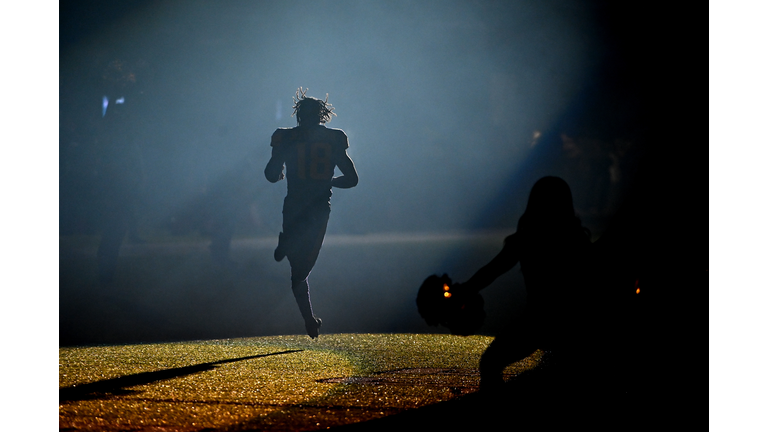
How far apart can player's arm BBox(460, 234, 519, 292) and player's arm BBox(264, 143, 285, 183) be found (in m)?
1.91

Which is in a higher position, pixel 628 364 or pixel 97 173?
pixel 97 173

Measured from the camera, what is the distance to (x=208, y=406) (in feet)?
6.56

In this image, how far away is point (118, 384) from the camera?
2350 millimetres

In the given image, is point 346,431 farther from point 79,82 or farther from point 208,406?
point 79,82

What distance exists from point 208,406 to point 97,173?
14.0ft

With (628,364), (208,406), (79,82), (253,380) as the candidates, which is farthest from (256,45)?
(628,364)

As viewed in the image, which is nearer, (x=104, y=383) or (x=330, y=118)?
(x=104, y=383)

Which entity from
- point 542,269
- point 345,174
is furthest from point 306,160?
point 542,269

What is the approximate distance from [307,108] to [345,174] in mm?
524

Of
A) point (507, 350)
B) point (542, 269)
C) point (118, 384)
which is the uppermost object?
point (542, 269)

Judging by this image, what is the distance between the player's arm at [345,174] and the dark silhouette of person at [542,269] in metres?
1.75

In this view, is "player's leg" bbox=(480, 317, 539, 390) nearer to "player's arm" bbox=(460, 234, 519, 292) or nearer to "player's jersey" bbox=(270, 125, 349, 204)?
"player's arm" bbox=(460, 234, 519, 292)

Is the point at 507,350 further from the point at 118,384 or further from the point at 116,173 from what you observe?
the point at 116,173

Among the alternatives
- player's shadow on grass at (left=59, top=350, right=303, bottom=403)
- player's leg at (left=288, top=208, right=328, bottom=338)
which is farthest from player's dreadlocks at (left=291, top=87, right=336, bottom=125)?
player's shadow on grass at (left=59, top=350, right=303, bottom=403)
